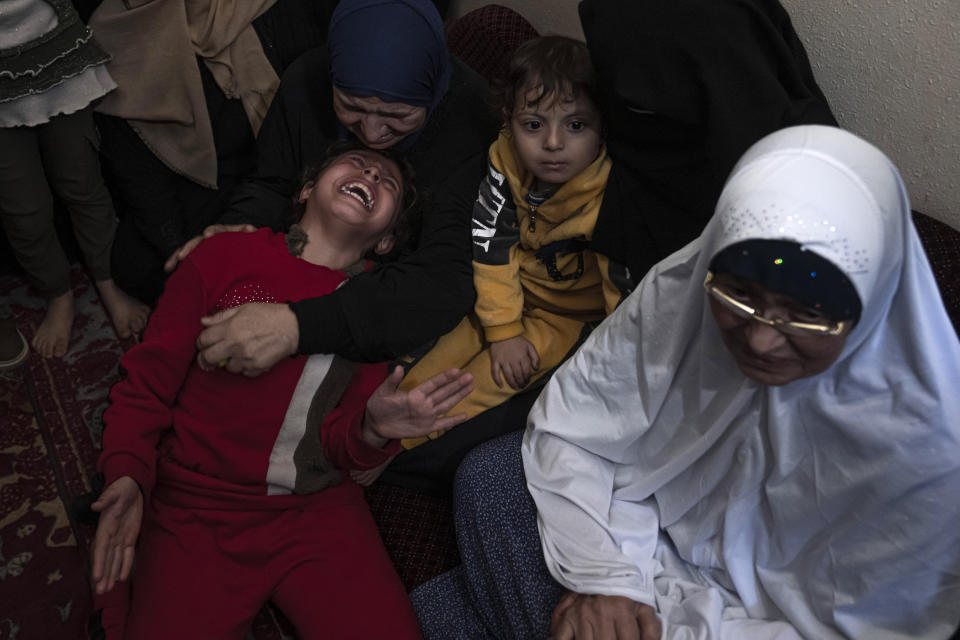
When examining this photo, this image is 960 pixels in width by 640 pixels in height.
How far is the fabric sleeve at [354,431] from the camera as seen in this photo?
58.6 inches

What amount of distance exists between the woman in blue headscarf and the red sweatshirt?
0.09 m

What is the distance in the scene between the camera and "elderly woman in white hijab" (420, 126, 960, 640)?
3.02ft

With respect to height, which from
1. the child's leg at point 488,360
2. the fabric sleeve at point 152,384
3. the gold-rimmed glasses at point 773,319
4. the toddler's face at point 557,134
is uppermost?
the gold-rimmed glasses at point 773,319

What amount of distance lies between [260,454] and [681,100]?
107 cm

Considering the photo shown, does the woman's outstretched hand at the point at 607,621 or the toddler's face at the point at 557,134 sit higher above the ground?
the toddler's face at the point at 557,134

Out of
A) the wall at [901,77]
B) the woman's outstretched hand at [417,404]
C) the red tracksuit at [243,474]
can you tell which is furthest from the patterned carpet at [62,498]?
the wall at [901,77]

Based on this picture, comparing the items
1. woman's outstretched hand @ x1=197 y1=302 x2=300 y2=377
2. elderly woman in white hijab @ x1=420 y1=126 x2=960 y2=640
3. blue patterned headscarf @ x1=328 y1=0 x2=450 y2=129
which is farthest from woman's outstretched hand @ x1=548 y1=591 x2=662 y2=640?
blue patterned headscarf @ x1=328 y1=0 x2=450 y2=129

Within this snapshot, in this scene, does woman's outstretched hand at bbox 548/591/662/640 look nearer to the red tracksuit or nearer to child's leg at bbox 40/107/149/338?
the red tracksuit

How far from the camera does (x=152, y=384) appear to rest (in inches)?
61.6

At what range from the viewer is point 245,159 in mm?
2256

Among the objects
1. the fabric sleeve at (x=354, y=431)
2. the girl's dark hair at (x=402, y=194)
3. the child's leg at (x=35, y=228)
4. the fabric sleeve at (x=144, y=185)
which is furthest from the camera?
the fabric sleeve at (x=144, y=185)

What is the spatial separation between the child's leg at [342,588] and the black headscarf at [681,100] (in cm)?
79

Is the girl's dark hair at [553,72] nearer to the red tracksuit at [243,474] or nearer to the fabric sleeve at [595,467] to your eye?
the fabric sleeve at [595,467]

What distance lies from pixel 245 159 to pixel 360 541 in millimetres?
1239
